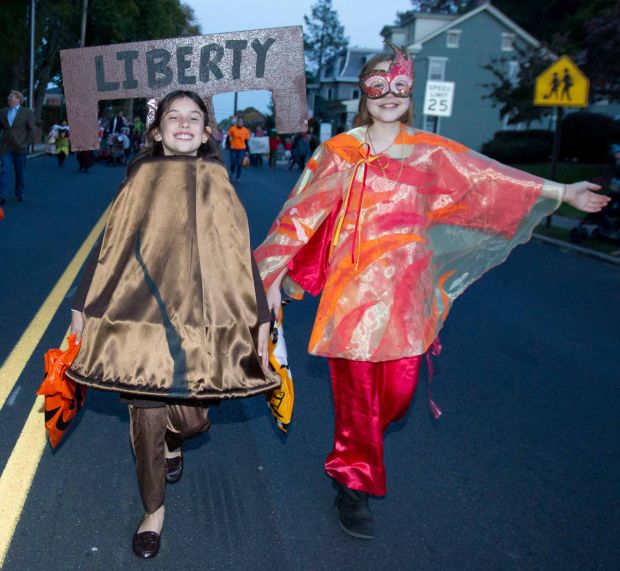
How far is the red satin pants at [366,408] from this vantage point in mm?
3361

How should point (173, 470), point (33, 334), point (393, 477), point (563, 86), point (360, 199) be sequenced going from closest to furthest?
point (360, 199)
point (173, 470)
point (393, 477)
point (33, 334)
point (563, 86)

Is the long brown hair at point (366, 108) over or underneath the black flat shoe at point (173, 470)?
over

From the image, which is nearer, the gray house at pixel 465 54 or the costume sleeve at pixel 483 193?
the costume sleeve at pixel 483 193

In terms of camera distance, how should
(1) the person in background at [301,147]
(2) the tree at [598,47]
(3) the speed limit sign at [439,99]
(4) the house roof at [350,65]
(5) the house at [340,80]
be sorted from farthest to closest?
1. (4) the house roof at [350,65]
2. (5) the house at [340,80]
3. (1) the person in background at [301,147]
4. (3) the speed limit sign at [439,99]
5. (2) the tree at [598,47]

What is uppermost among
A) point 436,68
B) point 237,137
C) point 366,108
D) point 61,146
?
point 366,108

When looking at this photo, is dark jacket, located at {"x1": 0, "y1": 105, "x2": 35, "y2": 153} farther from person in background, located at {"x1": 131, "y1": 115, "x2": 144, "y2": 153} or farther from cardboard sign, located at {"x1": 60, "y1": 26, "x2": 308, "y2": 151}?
person in background, located at {"x1": 131, "y1": 115, "x2": 144, "y2": 153}

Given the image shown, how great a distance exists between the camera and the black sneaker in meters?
3.33

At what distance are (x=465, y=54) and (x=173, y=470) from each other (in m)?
43.3

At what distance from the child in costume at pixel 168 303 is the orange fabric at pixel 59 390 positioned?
9 centimetres

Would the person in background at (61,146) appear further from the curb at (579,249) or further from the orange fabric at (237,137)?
the curb at (579,249)

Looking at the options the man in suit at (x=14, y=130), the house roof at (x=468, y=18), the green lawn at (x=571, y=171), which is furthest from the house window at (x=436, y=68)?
the man in suit at (x=14, y=130)

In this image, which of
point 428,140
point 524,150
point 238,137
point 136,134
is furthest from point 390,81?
point 136,134

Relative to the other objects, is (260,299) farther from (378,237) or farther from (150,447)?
(150,447)

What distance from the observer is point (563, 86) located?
13695mm
